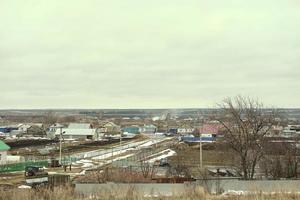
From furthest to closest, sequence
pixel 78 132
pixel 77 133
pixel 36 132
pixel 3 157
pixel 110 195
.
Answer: pixel 36 132
pixel 78 132
pixel 77 133
pixel 3 157
pixel 110 195

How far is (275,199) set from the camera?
2036 cm

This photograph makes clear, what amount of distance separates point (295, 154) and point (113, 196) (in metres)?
30.9

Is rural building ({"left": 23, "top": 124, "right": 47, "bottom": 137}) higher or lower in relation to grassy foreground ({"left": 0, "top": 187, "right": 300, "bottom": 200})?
lower

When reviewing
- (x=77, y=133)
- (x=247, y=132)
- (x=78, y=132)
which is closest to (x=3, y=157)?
(x=247, y=132)

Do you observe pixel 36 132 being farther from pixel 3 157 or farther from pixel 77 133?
pixel 3 157

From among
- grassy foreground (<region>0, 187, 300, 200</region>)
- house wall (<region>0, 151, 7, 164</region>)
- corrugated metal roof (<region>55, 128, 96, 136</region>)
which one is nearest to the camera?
grassy foreground (<region>0, 187, 300, 200</region>)

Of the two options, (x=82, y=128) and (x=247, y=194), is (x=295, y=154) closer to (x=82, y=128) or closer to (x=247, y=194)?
(x=247, y=194)

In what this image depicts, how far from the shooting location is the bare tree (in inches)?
1571

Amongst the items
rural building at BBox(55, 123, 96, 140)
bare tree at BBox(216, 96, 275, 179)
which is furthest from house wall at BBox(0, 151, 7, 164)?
rural building at BBox(55, 123, 96, 140)

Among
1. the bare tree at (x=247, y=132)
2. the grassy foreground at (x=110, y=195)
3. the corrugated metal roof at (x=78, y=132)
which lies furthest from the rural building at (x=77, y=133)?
the grassy foreground at (x=110, y=195)

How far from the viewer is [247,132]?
40.6 meters

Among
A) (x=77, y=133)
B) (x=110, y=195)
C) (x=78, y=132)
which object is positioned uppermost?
(x=110, y=195)

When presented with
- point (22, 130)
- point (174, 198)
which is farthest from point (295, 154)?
point (22, 130)

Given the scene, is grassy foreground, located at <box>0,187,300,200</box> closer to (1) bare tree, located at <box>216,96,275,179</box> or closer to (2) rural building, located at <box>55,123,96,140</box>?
(1) bare tree, located at <box>216,96,275,179</box>
